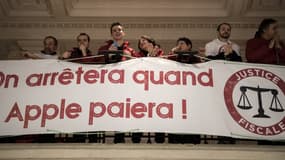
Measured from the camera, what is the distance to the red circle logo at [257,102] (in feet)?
21.6

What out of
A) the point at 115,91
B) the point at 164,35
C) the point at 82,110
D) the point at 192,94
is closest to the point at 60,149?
the point at 82,110

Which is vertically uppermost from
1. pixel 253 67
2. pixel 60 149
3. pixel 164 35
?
pixel 164 35

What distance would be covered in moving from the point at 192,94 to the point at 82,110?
1.27 m

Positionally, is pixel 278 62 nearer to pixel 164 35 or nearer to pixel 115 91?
pixel 115 91

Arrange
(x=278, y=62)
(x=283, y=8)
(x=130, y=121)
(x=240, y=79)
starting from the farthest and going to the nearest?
(x=283, y=8)
(x=278, y=62)
(x=240, y=79)
(x=130, y=121)

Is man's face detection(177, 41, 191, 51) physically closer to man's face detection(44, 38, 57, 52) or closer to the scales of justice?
the scales of justice

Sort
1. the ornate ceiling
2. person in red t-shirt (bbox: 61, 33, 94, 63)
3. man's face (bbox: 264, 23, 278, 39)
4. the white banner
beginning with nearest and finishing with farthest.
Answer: the white banner → person in red t-shirt (bbox: 61, 33, 94, 63) → man's face (bbox: 264, 23, 278, 39) → the ornate ceiling

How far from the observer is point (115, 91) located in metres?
6.75

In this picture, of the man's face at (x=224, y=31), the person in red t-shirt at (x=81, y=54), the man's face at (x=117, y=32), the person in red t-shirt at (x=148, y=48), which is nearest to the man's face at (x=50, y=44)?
the person in red t-shirt at (x=81, y=54)

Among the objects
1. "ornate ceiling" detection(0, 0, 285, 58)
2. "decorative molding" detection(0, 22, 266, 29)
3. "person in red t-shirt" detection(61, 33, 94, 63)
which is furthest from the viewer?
"decorative molding" detection(0, 22, 266, 29)

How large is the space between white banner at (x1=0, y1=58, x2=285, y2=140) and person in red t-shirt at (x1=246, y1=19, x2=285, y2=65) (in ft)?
0.97

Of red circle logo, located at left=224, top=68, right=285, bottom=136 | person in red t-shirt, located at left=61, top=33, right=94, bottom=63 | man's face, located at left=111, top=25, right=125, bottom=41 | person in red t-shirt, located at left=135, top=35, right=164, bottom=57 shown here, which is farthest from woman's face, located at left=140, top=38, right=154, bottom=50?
red circle logo, located at left=224, top=68, right=285, bottom=136

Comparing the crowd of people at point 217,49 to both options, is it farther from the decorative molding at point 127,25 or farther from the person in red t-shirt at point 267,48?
the decorative molding at point 127,25

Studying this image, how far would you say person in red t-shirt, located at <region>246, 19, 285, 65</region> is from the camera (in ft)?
24.1
